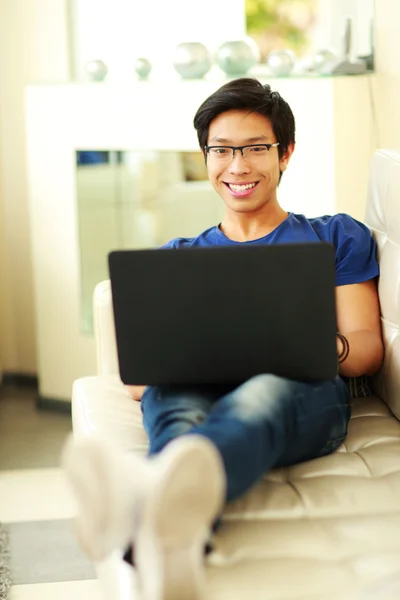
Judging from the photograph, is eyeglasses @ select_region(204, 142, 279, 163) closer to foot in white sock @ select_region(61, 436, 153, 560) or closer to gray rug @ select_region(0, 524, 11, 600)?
foot in white sock @ select_region(61, 436, 153, 560)

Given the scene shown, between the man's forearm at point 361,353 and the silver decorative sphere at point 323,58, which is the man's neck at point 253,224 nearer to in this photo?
the man's forearm at point 361,353

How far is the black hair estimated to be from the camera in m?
1.95

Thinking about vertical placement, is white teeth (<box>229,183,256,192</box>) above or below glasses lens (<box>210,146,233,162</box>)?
below

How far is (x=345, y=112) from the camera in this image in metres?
2.70

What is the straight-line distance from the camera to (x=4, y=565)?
223 cm

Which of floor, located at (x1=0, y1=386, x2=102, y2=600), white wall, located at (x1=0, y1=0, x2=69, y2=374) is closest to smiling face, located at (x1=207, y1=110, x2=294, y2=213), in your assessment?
floor, located at (x1=0, y1=386, x2=102, y2=600)

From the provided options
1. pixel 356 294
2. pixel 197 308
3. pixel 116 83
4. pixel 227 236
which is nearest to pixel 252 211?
pixel 227 236

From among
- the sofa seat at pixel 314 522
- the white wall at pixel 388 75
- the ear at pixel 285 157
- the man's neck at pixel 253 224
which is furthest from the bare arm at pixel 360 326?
the white wall at pixel 388 75

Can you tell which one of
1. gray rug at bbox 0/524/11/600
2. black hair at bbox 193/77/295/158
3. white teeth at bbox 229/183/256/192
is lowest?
gray rug at bbox 0/524/11/600

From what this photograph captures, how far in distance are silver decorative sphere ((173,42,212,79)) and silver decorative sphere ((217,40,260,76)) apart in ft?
0.17

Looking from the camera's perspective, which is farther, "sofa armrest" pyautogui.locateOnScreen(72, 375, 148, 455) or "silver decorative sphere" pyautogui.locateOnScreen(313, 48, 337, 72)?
"silver decorative sphere" pyautogui.locateOnScreen(313, 48, 337, 72)

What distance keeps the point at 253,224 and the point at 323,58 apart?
3.35 ft

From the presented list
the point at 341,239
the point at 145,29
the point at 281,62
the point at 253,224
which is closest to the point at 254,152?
the point at 253,224

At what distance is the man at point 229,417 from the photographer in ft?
3.91
